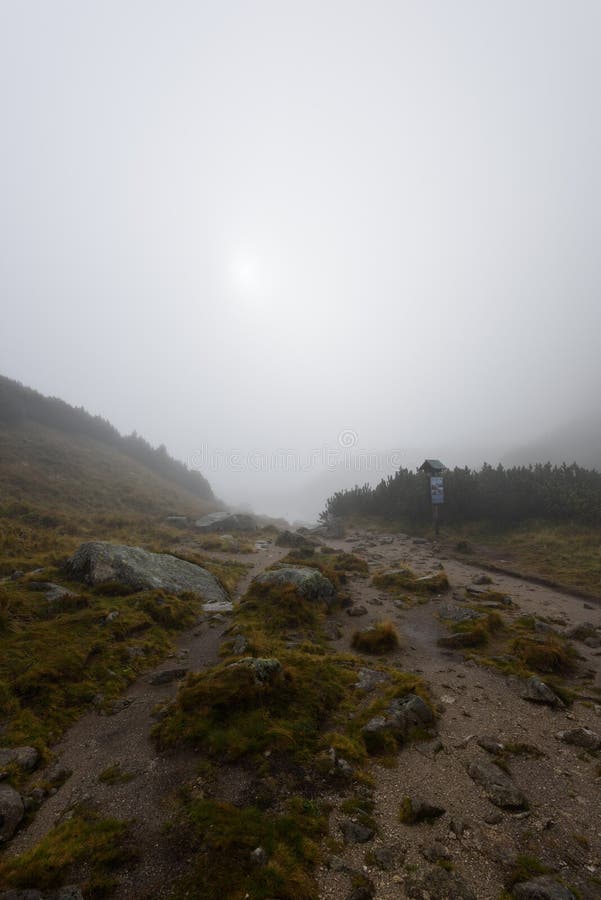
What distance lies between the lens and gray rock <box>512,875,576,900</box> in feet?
11.2

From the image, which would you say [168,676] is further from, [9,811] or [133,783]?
[9,811]

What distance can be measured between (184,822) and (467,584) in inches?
518

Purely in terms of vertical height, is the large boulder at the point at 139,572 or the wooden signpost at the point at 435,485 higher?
the wooden signpost at the point at 435,485

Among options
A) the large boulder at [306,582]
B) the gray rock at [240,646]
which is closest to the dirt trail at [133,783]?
the gray rock at [240,646]

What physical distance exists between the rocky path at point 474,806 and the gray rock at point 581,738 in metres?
0.13

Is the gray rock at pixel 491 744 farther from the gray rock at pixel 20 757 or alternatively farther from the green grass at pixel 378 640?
the gray rock at pixel 20 757

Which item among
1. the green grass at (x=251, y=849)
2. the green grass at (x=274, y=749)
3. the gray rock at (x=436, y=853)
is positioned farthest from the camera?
the gray rock at (x=436, y=853)

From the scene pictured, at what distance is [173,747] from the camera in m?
5.78

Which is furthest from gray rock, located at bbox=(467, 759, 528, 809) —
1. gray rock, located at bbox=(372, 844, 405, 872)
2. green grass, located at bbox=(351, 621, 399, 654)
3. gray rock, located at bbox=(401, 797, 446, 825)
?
green grass, located at bbox=(351, 621, 399, 654)

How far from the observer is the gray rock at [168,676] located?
26.2 feet

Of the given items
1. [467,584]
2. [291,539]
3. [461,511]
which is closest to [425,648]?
[467,584]

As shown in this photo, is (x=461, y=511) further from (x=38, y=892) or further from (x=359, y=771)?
(x=38, y=892)

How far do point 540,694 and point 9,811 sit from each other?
27.6 feet

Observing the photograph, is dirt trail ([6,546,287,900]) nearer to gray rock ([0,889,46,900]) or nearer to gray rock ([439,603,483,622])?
gray rock ([0,889,46,900])
